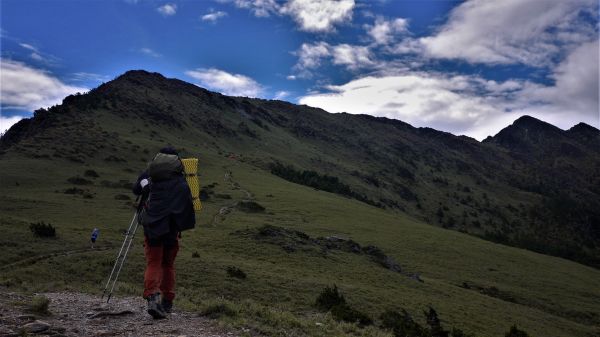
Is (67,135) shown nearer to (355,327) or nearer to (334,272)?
(334,272)

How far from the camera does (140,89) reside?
138m

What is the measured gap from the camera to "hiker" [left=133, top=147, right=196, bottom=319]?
9.66 m

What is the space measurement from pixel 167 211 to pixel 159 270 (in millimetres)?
1331

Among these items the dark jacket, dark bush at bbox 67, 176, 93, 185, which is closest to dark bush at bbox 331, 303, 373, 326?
the dark jacket

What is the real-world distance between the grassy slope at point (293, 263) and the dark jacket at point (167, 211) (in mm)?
3413

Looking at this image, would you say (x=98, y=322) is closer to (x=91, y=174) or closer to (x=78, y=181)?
(x=78, y=181)

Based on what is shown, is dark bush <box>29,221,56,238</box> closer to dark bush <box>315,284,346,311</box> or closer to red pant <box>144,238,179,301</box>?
dark bush <box>315,284,346,311</box>

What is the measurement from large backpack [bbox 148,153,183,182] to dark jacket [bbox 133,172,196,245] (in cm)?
10

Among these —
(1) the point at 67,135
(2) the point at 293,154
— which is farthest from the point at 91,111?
(2) the point at 293,154

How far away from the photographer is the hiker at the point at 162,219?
9664mm

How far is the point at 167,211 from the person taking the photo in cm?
977

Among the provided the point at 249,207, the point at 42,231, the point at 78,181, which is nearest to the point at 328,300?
the point at 42,231

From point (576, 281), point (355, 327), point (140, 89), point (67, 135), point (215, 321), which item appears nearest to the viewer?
point (215, 321)

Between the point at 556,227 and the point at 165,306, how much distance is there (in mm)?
195492
